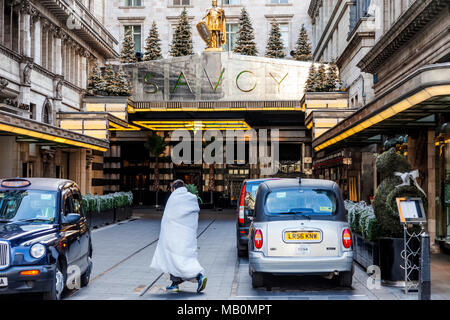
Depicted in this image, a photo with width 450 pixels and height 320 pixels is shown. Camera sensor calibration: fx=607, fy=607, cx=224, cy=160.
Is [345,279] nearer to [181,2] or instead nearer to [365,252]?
[365,252]

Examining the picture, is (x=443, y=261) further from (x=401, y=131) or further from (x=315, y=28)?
(x=315, y=28)

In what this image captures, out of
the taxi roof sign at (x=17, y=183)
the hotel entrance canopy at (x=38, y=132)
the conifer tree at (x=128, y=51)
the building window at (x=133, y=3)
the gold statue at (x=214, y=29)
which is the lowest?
the taxi roof sign at (x=17, y=183)

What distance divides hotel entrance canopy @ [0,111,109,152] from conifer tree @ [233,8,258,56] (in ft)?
98.9

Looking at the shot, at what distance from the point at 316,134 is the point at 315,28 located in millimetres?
31515

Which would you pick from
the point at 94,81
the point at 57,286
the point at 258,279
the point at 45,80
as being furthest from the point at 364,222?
the point at 94,81

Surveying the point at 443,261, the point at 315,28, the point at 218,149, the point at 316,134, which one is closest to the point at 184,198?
the point at 443,261

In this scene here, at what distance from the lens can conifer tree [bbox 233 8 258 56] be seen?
55.5 m

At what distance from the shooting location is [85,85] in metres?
38.9

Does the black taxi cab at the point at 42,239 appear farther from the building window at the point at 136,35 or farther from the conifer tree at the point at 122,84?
the building window at the point at 136,35

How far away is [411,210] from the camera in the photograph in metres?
9.71

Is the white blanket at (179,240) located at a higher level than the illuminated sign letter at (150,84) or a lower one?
lower

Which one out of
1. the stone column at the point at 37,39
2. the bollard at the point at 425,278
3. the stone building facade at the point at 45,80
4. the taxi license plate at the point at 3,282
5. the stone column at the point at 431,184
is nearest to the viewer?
the taxi license plate at the point at 3,282

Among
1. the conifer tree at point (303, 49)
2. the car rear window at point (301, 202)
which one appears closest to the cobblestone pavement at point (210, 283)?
the car rear window at point (301, 202)

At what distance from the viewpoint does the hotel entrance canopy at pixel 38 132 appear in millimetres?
16531
